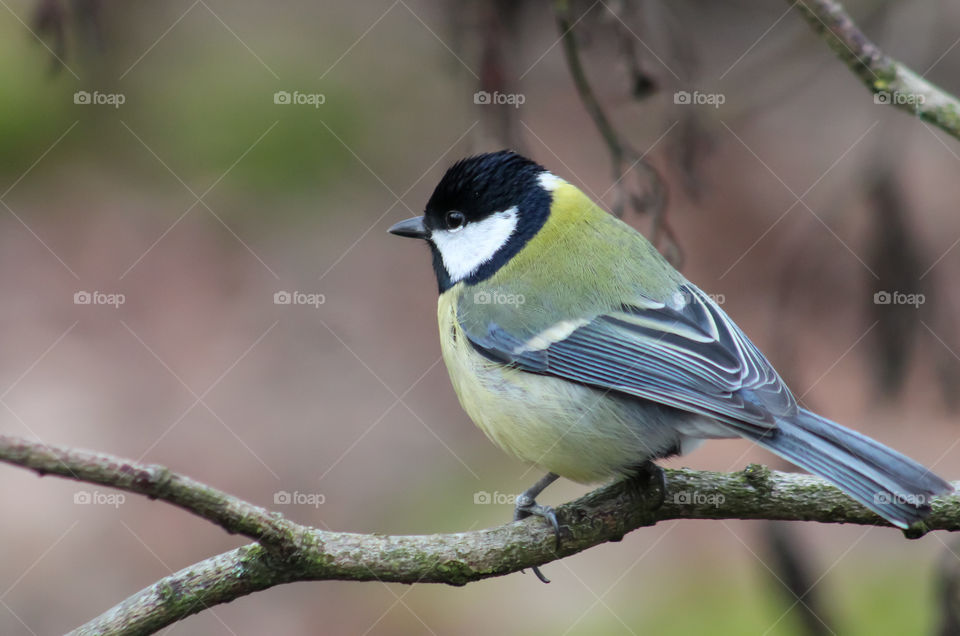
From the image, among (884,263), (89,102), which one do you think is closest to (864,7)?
(884,263)

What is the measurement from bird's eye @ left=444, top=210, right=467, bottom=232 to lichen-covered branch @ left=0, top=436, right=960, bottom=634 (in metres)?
1.06

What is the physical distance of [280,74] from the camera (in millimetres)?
5906

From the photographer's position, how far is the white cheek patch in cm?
324

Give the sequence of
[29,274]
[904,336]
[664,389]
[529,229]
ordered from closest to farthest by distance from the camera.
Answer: [664,389] < [529,229] < [904,336] < [29,274]

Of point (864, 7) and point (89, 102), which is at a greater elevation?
point (89, 102)

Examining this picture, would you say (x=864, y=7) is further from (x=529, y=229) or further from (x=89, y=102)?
(x=89, y=102)

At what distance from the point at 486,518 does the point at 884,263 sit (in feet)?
6.91
